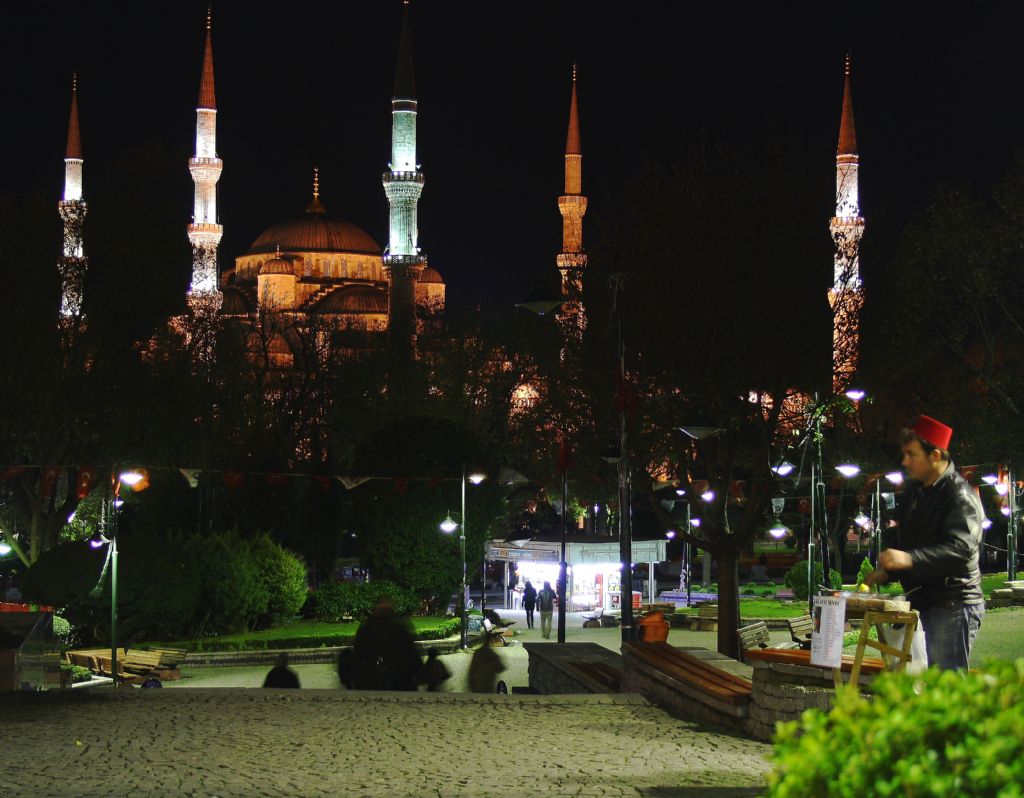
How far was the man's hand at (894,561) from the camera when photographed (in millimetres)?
6500

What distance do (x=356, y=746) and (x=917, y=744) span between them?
6.14 m

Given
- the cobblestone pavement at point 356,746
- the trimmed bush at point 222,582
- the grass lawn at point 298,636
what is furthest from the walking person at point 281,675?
the trimmed bush at point 222,582

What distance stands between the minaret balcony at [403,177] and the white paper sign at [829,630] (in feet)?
200

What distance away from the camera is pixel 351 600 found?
32.7 m

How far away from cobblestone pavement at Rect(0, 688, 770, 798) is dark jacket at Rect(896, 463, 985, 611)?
1514mm

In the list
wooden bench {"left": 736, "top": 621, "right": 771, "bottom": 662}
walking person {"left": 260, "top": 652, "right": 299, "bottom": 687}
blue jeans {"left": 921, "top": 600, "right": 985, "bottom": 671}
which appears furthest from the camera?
wooden bench {"left": 736, "top": 621, "right": 771, "bottom": 662}

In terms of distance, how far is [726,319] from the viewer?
65.7 ft

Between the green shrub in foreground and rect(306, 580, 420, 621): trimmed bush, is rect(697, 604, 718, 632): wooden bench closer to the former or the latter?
rect(306, 580, 420, 621): trimmed bush

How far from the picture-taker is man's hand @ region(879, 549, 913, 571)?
6500 mm

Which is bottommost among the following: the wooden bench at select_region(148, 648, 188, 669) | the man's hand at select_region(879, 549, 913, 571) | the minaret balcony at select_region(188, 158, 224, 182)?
the wooden bench at select_region(148, 648, 188, 669)

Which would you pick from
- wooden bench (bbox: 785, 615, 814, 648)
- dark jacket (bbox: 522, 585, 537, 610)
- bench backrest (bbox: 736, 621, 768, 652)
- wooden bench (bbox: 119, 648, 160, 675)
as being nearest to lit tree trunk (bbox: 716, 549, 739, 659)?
bench backrest (bbox: 736, 621, 768, 652)

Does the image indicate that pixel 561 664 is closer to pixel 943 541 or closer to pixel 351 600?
pixel 943 541

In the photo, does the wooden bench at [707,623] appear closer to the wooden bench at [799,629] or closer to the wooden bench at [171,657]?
the wooden bench at [799,629]

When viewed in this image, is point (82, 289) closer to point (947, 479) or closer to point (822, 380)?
point (822, 380)
